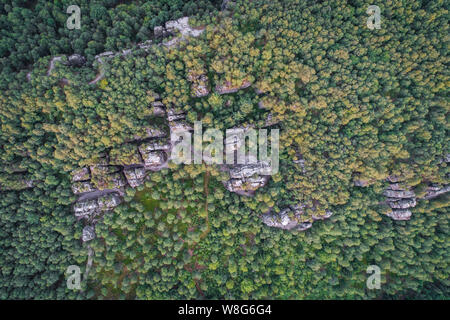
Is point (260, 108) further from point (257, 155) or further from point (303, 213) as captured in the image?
point (303, 213)

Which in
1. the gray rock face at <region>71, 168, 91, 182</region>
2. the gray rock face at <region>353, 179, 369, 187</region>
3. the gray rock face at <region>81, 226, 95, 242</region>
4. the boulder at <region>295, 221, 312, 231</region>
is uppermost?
the gray rock face at <region>71, 168, 91, 182</region>

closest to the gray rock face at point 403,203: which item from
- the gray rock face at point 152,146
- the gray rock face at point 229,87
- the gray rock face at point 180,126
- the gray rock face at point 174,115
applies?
the gray rock face at point 229,87

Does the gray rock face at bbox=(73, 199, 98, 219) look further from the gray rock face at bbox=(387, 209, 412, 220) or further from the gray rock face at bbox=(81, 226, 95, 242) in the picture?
the gray rock face at bbox=(387, 209, 412, 220)

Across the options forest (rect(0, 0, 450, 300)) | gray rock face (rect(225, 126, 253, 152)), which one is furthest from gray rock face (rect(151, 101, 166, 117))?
gray rock face (rect(225, 126, 253, 152))

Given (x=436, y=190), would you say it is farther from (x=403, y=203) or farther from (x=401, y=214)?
(x=401, y=214)

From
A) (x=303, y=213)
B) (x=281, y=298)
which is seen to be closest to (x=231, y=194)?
(x=303, y=213)

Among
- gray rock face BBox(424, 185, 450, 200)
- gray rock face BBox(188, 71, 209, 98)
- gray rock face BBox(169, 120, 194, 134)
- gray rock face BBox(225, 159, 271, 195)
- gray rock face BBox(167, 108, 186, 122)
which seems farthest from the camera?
gray rock face BBox(424, 185, 450, 200)

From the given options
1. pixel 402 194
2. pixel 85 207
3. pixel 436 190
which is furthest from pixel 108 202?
pixel 436 190
